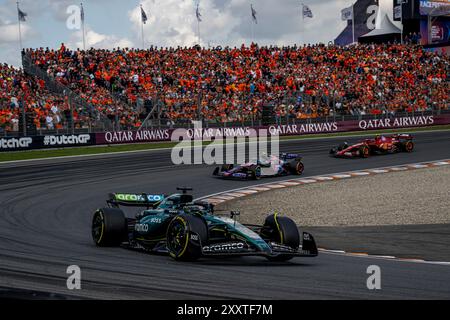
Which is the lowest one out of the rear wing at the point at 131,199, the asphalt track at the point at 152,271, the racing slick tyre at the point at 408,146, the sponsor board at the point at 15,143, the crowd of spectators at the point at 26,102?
the asphalt track at the point at 152,271

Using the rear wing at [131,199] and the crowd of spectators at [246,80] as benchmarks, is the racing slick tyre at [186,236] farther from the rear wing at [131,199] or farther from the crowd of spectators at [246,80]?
the crowd of spectators at [246,80]

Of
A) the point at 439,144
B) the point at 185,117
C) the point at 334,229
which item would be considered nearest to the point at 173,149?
the point at 185,117

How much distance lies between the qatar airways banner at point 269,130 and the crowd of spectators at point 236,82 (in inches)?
22.9

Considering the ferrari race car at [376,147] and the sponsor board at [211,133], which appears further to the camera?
the sponsor board at [211,133]

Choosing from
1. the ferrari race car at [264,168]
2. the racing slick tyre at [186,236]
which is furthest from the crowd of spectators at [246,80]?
the racing slick tyre at [186,236]

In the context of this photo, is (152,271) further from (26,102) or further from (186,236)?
(26,102)

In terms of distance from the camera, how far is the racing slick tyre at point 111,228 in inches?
422

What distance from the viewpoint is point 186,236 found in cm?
912

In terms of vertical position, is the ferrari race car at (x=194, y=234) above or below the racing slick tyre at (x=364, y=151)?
below

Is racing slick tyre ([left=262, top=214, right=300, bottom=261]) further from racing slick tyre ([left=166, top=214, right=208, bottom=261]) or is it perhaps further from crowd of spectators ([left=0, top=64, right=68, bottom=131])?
crowd of spectators ([left=0, top=64, right=68, bottom=131])

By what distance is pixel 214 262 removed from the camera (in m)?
9.36

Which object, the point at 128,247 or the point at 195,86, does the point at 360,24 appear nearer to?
the point at 195,86

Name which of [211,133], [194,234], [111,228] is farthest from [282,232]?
[211,133]

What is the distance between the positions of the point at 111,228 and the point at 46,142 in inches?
799
